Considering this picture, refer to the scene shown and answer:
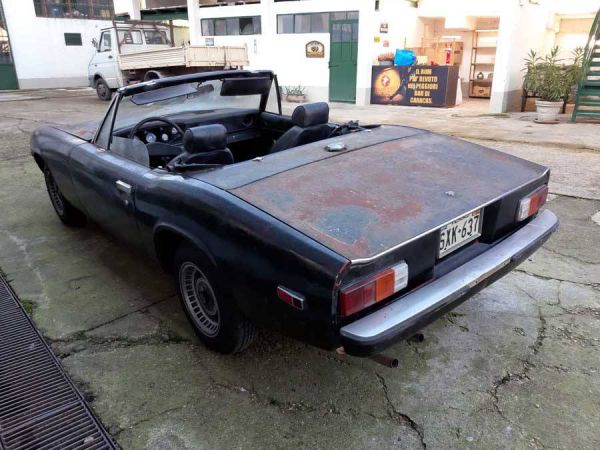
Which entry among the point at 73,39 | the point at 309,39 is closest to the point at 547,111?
the point at 309,39

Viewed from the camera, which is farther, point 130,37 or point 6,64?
point 6,64

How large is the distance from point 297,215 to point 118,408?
1.25 meters

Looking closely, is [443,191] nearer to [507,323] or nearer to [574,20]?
[507,323]

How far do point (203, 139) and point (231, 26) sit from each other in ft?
49.0

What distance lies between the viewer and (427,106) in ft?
43.3

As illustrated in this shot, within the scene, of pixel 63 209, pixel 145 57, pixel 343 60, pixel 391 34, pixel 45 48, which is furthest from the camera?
pixel 45 48

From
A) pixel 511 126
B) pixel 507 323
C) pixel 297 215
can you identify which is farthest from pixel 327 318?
pixel 511 126

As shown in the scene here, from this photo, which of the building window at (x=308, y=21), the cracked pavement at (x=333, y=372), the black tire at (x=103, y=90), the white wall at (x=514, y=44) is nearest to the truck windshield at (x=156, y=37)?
the black tire at (x=103, y=90)

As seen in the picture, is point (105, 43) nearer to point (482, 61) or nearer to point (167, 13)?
point (167, 13)

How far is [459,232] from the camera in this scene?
7.16 ft

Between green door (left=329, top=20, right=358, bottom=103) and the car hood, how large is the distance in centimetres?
1143

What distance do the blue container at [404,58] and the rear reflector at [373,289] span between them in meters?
12.6

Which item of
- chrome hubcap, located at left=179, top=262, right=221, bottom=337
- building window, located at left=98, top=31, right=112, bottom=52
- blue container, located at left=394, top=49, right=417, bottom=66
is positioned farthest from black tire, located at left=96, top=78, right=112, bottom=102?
chrome hubcap, located at left=179, top=262, right=221, bottom=337

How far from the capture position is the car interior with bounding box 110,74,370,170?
8.46 ft
